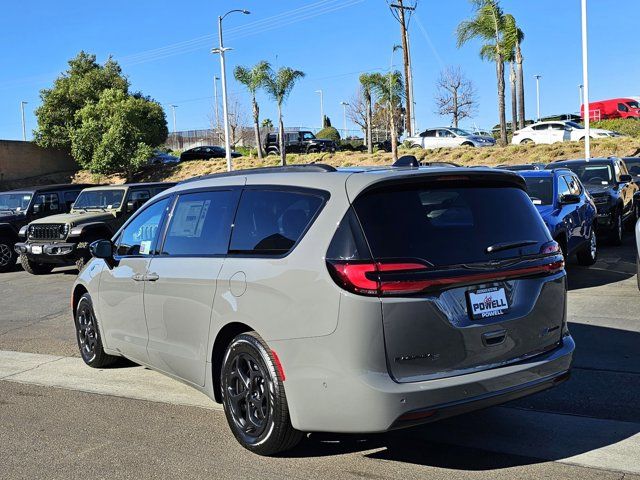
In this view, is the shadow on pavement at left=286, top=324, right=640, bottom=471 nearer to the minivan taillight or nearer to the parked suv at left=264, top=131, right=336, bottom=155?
the minivan taillight

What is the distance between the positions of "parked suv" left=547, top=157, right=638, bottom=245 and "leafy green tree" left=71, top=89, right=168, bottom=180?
2851 cm

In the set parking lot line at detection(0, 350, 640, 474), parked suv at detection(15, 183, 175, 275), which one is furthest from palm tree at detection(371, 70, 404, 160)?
parking lot line at detection(0, 350, 640, 474)

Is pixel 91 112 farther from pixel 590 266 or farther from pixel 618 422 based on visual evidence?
pixel 618 422

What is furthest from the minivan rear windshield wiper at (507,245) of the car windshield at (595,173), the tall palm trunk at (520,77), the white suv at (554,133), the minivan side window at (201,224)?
the tall palm trunk at (520,77)

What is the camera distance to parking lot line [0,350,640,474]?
14.2ft

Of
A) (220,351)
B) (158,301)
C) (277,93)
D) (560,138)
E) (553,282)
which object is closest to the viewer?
(553,282)

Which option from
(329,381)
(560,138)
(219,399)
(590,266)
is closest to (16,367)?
(219,399)

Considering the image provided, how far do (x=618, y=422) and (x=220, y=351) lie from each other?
9.21 feet

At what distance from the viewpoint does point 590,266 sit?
39.6ft

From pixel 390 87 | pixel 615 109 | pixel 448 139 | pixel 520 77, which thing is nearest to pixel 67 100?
pixel 390 87

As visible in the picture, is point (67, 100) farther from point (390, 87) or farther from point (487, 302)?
point (487, 302)

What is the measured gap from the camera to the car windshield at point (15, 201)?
1700cm

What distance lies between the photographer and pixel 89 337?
6.95 m

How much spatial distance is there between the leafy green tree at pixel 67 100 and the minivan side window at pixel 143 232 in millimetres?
37823
